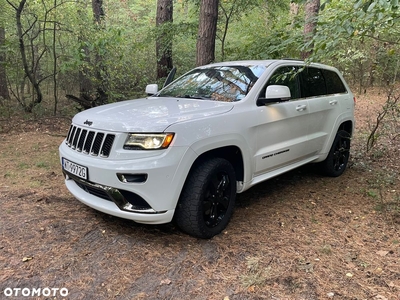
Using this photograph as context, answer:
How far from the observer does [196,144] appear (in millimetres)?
2771

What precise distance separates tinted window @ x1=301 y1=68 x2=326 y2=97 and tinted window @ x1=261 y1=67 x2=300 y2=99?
162 millimetres

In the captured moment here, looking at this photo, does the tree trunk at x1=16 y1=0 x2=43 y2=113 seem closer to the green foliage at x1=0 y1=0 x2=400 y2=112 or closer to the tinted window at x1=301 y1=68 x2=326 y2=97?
the green foliage at x1=0 y1=0 x2=400 y2=112

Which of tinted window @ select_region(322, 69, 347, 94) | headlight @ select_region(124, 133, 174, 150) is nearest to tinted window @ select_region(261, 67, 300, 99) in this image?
tinted window @ select_region(322, 69, 347, 94)

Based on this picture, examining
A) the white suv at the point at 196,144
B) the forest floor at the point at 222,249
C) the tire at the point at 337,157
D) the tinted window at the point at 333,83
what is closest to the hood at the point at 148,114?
the white suv at the point at 196,144

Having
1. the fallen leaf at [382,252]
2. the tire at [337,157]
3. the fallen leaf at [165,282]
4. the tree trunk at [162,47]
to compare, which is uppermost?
the tree trunk at [162,47]

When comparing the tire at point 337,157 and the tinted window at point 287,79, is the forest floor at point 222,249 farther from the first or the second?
the tinted window at point 287,79

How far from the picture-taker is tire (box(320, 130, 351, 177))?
4.80m

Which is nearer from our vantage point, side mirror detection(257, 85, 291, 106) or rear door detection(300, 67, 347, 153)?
side mirror detection(257, 85, 291, 106)

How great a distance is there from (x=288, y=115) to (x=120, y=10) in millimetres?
16208

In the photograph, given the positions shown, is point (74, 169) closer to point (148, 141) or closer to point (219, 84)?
point (148, 141)

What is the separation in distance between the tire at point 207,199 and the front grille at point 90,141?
78cm

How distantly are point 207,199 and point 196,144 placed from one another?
569mm

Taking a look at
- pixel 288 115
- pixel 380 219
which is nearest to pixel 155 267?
pixel 288 115

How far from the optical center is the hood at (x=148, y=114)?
2707mm
